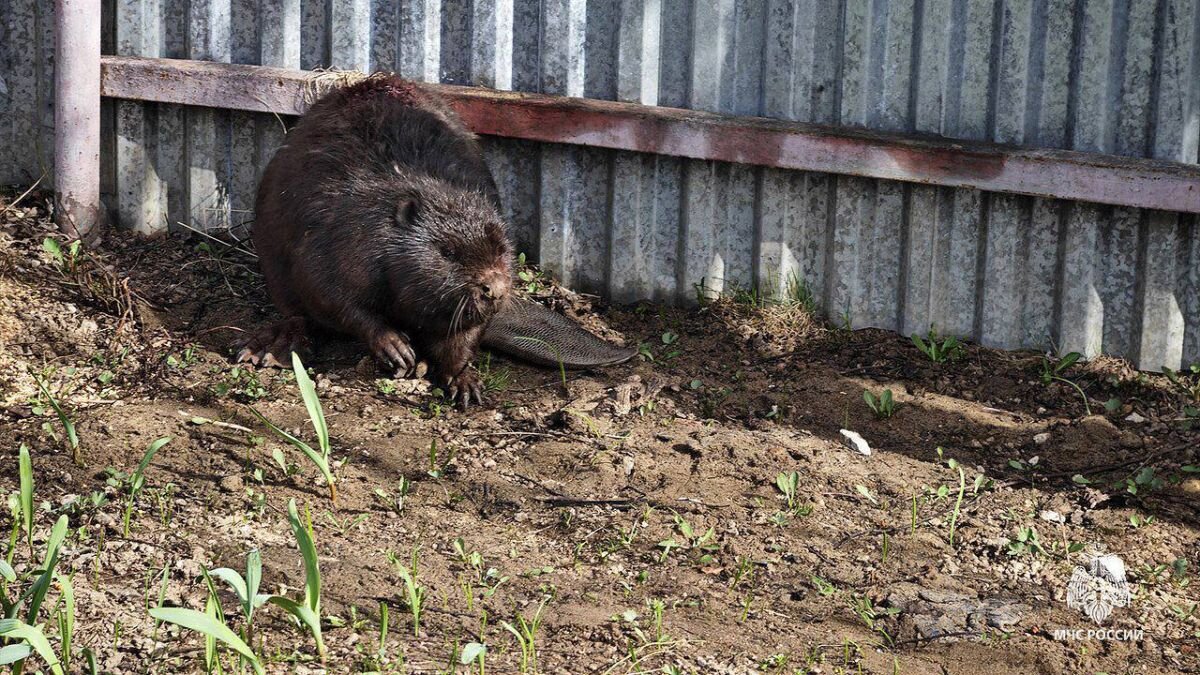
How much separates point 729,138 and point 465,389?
1459 millimetres

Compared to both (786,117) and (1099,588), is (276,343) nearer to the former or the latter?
(786,117)

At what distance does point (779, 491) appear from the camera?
4496 mm

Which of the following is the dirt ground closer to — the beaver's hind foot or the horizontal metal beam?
the beaver's hind foot

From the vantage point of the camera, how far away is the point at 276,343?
5480 mm

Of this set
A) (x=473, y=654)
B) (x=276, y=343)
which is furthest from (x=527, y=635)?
(x=276, y=343)

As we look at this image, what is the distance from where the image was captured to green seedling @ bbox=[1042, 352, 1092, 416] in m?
5.21

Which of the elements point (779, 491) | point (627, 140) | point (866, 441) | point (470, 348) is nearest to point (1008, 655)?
point (779, 491)

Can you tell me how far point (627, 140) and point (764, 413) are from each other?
1.34 meters

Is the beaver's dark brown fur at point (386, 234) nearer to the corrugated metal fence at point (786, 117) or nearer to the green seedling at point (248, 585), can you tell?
the corrugated metal fence at point (786, 117)

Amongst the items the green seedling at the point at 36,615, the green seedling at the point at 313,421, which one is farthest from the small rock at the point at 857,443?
the green seedling at the point at 36,615

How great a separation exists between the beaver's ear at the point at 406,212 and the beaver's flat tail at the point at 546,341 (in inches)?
19.9

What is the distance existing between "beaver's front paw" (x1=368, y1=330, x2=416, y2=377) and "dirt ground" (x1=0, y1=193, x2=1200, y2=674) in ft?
0.24

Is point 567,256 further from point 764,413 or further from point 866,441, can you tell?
point 866,441

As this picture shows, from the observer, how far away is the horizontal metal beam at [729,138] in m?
5.08
